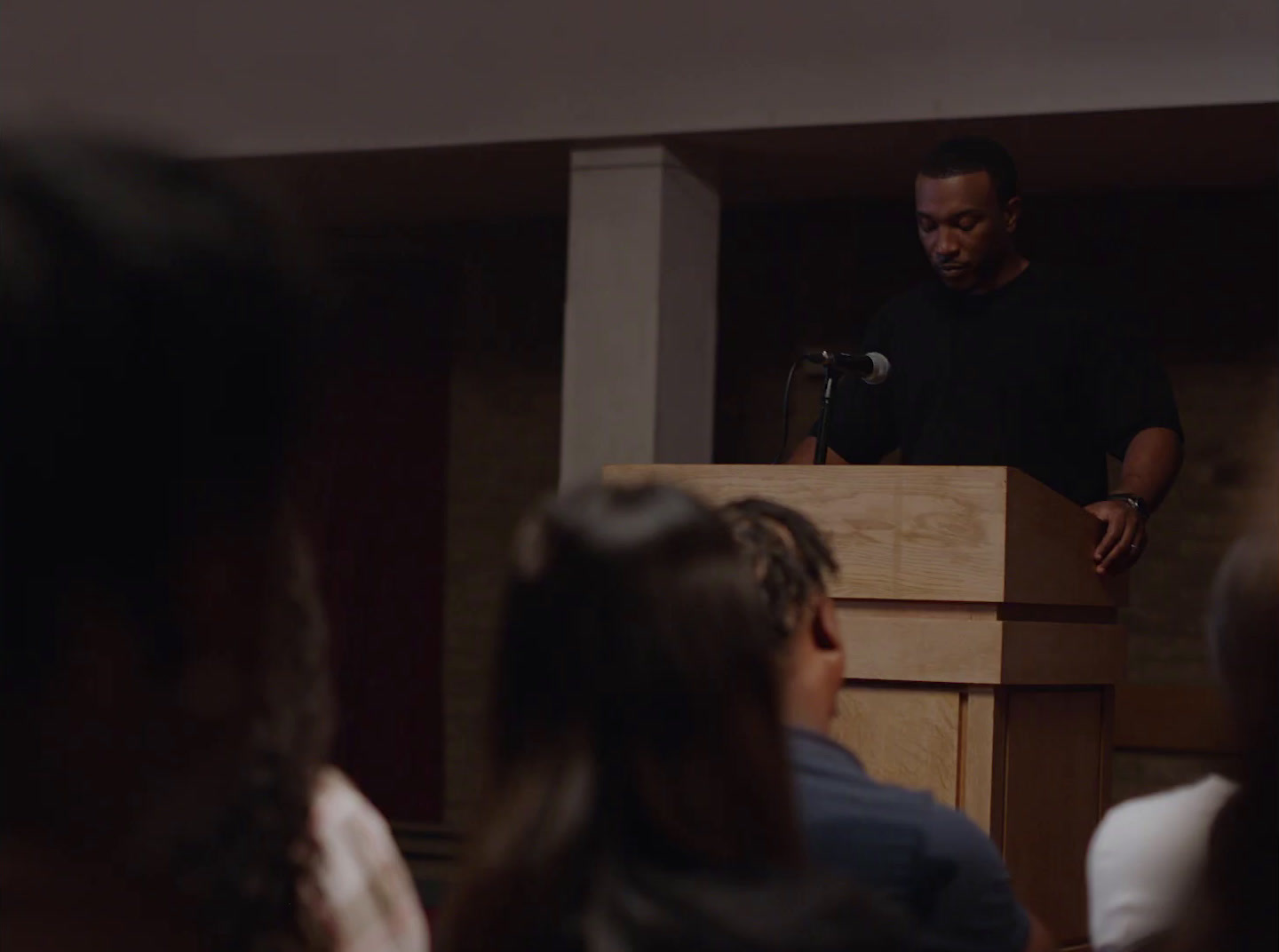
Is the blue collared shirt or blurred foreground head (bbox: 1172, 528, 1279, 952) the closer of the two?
blurred foreground head (bbox: 1172, 528, 1279, 952)

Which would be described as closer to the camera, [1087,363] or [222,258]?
[222,258]

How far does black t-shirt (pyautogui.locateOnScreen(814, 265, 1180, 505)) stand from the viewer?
3.20 meters

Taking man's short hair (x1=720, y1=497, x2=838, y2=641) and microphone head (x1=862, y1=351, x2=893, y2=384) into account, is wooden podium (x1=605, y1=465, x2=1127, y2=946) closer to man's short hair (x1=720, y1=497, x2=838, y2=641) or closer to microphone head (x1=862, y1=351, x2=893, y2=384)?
microphone head (x1=862, y1=351, x2=893, y2=384)

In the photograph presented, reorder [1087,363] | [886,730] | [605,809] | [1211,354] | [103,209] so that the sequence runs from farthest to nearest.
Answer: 1. [1211,354]
2. [1087,363]
3. [886,730]
4. [605,809]
5. [103,209]

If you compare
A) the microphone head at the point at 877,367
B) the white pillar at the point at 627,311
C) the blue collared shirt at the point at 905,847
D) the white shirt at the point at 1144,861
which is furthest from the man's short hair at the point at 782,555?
the white pillar at the point at 627,311

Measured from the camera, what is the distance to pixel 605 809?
0.97 metres

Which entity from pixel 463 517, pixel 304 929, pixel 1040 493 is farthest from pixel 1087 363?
pixel 463 517

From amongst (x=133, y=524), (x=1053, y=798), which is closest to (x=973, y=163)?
(x=1053, y=798)

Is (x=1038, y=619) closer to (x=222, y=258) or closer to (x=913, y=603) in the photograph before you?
(x=913, y=603)

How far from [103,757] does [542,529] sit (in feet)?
1.31

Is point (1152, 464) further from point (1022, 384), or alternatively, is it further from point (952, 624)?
point (952, 624)

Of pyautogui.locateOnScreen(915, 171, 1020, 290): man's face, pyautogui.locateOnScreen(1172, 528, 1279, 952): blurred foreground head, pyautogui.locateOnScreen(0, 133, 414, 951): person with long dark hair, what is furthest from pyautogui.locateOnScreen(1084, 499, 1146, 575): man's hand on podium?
pyautogui.locateOnScreen(0, 133, 414, 951): person with long dark hair

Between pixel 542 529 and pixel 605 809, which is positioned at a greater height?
pixel 542 529

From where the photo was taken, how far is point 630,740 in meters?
0.97
